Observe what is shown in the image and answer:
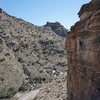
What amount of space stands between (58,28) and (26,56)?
5417 centimetres

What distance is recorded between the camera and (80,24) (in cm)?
1628

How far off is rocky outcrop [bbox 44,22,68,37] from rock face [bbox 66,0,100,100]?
10832 cm

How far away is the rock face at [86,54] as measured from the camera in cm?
1382

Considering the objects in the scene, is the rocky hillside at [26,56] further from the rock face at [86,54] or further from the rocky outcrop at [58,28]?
the rock face at [86,54]

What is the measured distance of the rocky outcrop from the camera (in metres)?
128

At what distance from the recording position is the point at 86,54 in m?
15.1

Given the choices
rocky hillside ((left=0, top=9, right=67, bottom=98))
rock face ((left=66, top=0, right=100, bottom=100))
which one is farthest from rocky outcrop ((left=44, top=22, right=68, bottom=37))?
rock face ((left=66, top=0, right=100, bottom=100))

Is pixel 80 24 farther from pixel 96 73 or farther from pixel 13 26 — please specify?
pixel 13 26

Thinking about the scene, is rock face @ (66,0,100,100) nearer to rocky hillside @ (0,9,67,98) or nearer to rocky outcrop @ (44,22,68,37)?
rocky hillside @ (0,9,67,98)

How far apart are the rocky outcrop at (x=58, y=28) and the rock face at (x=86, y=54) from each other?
10832 centimetres

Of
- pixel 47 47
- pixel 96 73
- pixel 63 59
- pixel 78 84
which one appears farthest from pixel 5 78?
pixel 96 73

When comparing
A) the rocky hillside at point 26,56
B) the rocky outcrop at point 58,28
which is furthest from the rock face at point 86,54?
the rocky outcrop at point 58,28

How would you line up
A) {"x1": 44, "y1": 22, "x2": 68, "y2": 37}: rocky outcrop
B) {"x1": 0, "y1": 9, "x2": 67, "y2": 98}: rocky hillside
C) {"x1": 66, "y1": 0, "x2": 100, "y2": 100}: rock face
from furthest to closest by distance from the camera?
{"x1": 44, "y1": 22, "x2": 68, "y2": 37}: rocky outcrop < {"x1": 0, "y1": 9, "x2": 67, "y2": 98}: rocky hillside < {"x1": 66, "y1": 0, "x2": 100, "y2": 100}: rock face

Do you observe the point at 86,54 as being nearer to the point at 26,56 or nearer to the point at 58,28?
the point at 26,56
